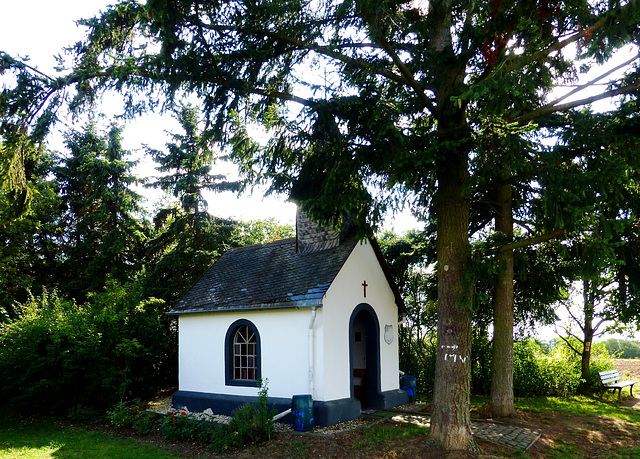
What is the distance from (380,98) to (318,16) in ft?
6.37

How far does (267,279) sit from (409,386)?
5.32 metres

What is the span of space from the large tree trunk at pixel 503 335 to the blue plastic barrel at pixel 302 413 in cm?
459

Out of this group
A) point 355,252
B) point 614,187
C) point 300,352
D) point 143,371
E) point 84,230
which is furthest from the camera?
point 84,230

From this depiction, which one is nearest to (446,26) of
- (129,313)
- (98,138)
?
(129,313)

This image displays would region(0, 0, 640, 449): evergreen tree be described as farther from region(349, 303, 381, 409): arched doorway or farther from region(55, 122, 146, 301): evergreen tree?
region(55, 122, 146, 301): evergreen tree

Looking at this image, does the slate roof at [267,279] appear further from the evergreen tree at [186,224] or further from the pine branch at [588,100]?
the pine branch at [588,100]

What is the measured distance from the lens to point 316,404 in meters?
10.6

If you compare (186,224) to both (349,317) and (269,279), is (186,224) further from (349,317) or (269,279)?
(349,317)

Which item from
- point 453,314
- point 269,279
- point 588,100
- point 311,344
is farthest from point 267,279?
point 588,100

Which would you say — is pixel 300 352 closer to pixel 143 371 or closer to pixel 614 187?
pixel 143 371

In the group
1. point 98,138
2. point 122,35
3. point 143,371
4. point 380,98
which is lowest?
point 143,371

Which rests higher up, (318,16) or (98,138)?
(98,138)

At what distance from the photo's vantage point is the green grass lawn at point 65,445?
9141mm

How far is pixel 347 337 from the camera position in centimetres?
1170
